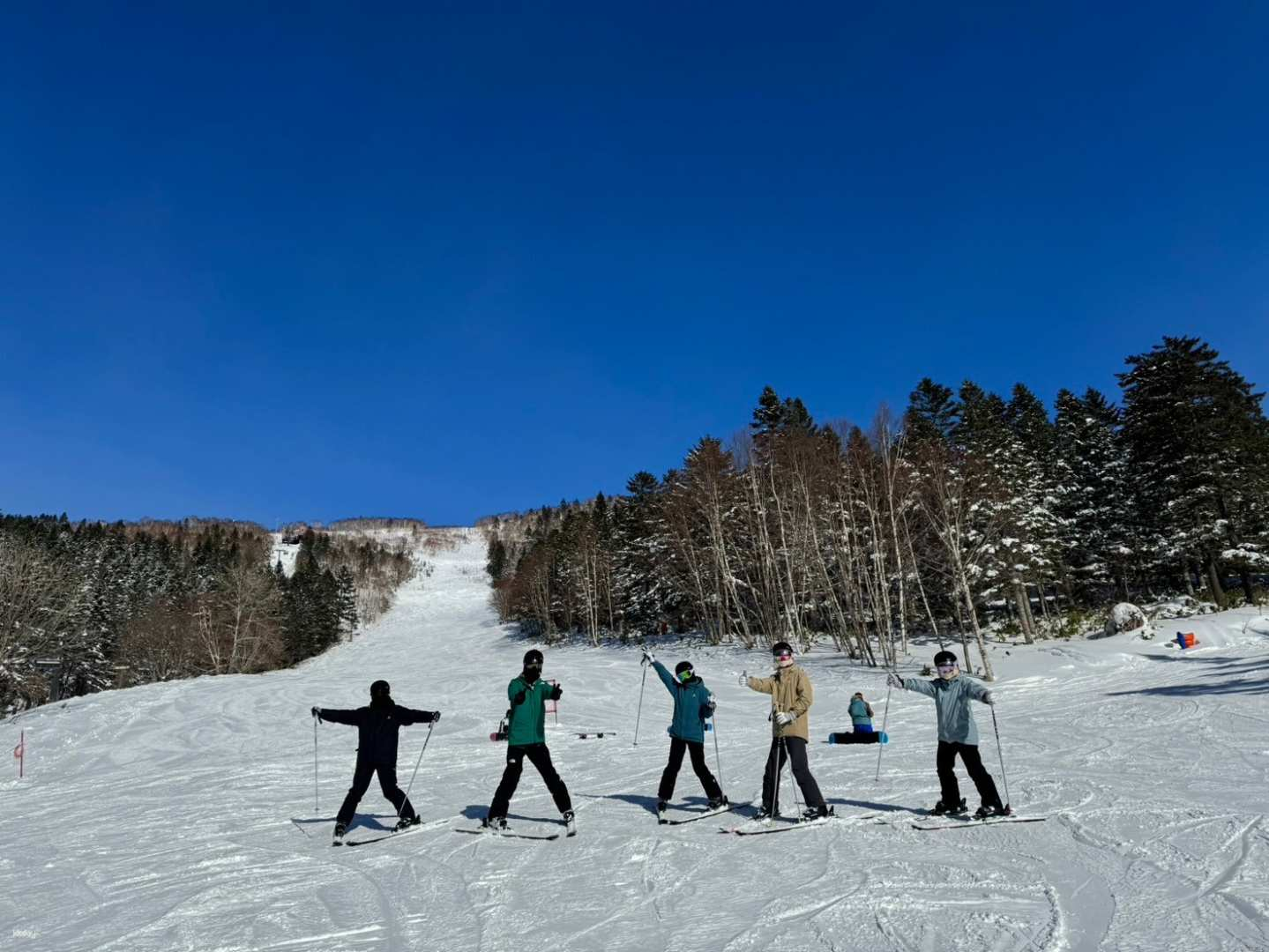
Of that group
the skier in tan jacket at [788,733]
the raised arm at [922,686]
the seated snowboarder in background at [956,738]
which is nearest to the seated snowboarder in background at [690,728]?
the skier in tan jacket at [788,733]

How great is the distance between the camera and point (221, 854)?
825 centimetres

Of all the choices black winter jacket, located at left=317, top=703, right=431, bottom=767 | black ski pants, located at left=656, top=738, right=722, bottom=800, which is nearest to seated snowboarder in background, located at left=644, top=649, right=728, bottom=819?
black ski pants, located at left=656, top=738, right=722, bottom=800

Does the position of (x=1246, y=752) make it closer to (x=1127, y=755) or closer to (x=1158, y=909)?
(x=1127, y=755)

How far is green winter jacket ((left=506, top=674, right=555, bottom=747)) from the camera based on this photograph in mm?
8141

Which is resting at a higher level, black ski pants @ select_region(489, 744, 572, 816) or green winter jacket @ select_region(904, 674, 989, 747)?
green winter jacket @ select_region(904, 674, 989, 747)

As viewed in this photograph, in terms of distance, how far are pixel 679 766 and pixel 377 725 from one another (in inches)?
140

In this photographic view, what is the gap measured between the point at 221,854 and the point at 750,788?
22.0 ft

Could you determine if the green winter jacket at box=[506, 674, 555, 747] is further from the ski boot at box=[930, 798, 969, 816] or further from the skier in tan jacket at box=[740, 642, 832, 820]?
the ski boot at box=[930, 798, 969, 816]

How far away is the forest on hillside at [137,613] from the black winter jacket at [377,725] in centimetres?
3903

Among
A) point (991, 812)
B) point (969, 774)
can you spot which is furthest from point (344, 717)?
point (991, 812)

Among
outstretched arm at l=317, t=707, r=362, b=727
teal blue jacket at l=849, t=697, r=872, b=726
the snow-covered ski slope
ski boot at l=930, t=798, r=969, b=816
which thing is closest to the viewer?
the snow-covered ski slope

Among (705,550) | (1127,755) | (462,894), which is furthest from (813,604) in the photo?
(462,894)

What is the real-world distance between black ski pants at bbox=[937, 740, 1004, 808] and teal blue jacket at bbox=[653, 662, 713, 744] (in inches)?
101

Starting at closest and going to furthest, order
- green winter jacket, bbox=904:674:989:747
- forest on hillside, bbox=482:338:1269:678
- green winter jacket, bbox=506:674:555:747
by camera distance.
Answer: green winter jacket, bbox=904:674:989:747, green winter jacket, bbox=506:674:555:747, forest on hillside, bbox=482:338:1269:678
